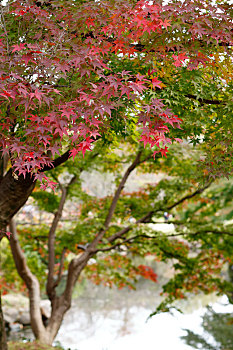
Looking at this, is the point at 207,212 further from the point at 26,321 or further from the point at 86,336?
the point at 26,321

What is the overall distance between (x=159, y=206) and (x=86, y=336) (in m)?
5.22

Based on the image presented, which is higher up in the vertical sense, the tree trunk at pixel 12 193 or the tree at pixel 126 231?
the tree at pixel 126 231

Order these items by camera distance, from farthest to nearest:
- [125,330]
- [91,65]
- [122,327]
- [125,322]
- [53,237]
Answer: [125,322] < [122,327] < [125,330] < [53,237] < [91,65]

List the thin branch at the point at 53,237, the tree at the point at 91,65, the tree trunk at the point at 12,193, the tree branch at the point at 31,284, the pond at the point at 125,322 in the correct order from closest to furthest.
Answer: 1. the tree at the point at 91,65
2. the tree trunk at the point at 12,193
3. the tree branch at the point at 31,284
4. the thin branch at the point at 53,237
5. the pond at the point at 125,322

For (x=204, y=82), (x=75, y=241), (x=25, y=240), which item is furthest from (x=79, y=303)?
(x=204, y=82)

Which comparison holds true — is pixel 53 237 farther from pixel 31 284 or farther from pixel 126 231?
pixel 126 231

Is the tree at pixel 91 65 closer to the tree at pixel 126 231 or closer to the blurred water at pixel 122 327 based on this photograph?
the tree at pixel 126 231

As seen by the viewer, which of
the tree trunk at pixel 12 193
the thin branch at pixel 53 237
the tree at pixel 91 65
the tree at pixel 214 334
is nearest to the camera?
the tree at pixel 91 65

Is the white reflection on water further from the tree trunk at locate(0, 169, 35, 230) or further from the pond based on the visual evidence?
the tree trunk at locate(0, 169, 35, 230)

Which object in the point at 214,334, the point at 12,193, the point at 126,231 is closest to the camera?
the point at 12,193

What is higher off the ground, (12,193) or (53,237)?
(53,237)

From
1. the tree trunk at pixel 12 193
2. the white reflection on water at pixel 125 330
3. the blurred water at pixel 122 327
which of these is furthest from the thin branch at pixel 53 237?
the tree trunk at pixel 12 193

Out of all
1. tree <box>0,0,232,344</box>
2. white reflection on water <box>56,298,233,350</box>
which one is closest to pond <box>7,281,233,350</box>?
white reflection on water <box>56,298,233,350</box>

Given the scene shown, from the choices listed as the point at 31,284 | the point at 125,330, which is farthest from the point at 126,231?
the point at 125,330
